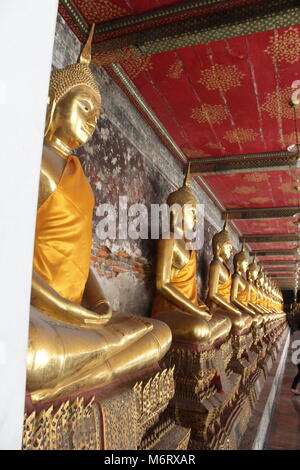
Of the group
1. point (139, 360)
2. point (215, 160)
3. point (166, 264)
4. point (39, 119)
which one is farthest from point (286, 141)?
point (39, 119)

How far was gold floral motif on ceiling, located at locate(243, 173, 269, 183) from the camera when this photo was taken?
204 inches

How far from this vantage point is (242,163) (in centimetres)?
452

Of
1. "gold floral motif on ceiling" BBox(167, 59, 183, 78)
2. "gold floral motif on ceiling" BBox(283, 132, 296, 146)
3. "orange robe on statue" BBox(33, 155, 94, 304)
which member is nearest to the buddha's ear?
"orange robe on statue" BBox(33, 155, 94, 304)

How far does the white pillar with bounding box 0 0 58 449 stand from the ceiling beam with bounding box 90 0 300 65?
1899 mm

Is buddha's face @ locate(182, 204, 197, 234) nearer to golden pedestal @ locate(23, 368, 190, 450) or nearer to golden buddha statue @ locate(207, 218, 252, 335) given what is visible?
golden buddha statue @ locate(207, 218, 252, 335)

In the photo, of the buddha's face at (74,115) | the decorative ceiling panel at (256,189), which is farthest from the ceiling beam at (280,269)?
the buddha's face at (74,115)

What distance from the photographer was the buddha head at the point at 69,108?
2.13m

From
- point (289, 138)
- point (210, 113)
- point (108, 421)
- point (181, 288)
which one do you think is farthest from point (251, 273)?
point (108, 421)

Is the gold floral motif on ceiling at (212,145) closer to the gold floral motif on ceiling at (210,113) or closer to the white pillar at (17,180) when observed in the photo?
the gold floral motif on ceiling at (210,113)

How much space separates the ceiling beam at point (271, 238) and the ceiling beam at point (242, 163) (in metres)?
4.84

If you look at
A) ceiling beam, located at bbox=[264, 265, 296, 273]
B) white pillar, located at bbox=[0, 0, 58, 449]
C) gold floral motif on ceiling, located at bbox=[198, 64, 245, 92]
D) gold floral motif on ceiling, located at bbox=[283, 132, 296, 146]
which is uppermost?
gold floral motif on ceiling, located at bbox=[198, 64, 245, 92]

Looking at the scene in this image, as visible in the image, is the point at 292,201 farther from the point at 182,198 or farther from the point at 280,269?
the point at 280,269

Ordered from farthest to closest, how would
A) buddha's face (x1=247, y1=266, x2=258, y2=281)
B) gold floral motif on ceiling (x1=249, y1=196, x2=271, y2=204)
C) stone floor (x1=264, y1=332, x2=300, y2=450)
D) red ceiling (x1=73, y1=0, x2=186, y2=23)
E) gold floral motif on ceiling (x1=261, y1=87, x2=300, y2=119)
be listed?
buddha's face (x1=247, y1=266, x2=258, y2=281) < gold floral motif on ceiling (x1=249, y1=196, x2=271, y2=204) < gold floral motif on ceiling (x1=261, y1=87, x2=300, y2=119) < stone floor (x1=264, y1=332, x2=300, y2=450) < red ceiling (x1=73, y1=0, x2=186, y2=23)

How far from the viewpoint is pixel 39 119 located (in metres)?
0.68
